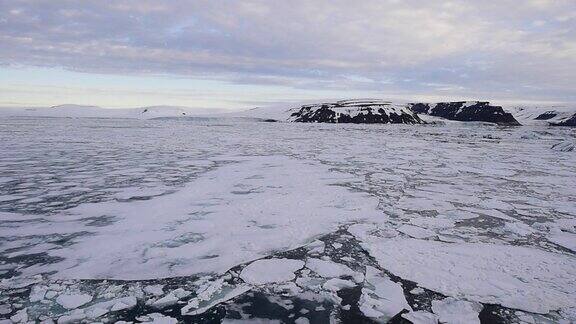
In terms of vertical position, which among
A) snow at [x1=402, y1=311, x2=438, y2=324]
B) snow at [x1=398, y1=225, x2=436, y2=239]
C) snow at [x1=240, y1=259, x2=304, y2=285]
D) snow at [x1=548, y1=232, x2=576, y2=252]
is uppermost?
snow at [x1=398, y1=225, x2=436, y2=239]

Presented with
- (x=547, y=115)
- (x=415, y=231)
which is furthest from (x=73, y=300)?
(x=547, y=115)

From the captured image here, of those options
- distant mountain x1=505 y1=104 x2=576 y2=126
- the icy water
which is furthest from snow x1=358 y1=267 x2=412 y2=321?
distant mountain x1=505 y1=104 x2=576 y2=126

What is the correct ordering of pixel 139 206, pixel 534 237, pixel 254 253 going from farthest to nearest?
pixel 139 206, pixel 534 237, pixel 254 253

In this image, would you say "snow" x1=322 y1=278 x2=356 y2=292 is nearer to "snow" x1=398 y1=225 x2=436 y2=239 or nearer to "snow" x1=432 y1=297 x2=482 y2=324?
"snow" x1=432 y1=297 x2=482 y2=324

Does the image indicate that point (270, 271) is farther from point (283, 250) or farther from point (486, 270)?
point (486, 270)

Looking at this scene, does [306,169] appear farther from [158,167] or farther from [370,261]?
[370,261]

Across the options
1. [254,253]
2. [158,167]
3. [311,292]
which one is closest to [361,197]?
[254,253]
